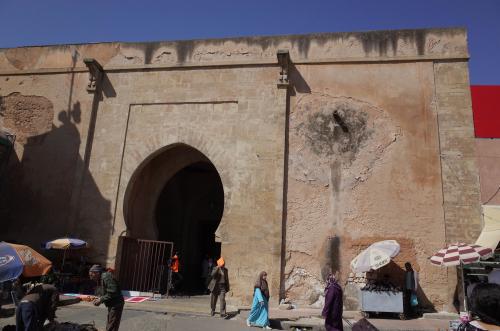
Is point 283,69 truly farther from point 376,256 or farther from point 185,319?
point 185,319

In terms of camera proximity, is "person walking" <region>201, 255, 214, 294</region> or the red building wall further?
"person walking" <region>201, 255, 214, 294</region>

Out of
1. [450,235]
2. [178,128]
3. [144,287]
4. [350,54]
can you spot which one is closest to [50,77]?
[178,128]

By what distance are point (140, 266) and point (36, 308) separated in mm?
6145

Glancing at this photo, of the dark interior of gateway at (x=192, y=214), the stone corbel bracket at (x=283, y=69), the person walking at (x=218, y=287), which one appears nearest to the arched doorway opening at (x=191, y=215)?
the dark interior of gateway at (x=192, y=214)

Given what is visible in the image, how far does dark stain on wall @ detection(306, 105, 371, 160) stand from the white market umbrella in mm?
2252

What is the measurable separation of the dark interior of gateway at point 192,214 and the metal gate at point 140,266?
286cm

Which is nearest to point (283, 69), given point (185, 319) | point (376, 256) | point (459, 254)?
point (376, 256)

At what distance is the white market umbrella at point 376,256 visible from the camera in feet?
25.8

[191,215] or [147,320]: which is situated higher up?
[191,215]

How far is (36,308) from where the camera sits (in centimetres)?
441

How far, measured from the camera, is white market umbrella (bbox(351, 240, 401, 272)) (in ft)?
25.8

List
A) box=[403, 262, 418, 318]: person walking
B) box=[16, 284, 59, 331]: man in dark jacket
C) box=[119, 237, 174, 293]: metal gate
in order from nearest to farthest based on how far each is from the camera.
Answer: box=[16, 284, 59, 331]: man in dark jacket < box=[403, 262, 418, 318]: person walking < box=[119, 237, 174, 293]: metal gate

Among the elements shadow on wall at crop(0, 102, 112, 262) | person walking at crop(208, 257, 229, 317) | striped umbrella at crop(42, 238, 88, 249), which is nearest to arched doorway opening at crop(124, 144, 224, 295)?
shadow on wall at crop(0, 102, 112, 262)

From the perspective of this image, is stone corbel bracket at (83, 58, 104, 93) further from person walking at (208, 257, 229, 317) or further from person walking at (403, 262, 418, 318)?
person walking at (403, 262, 418, 318)
